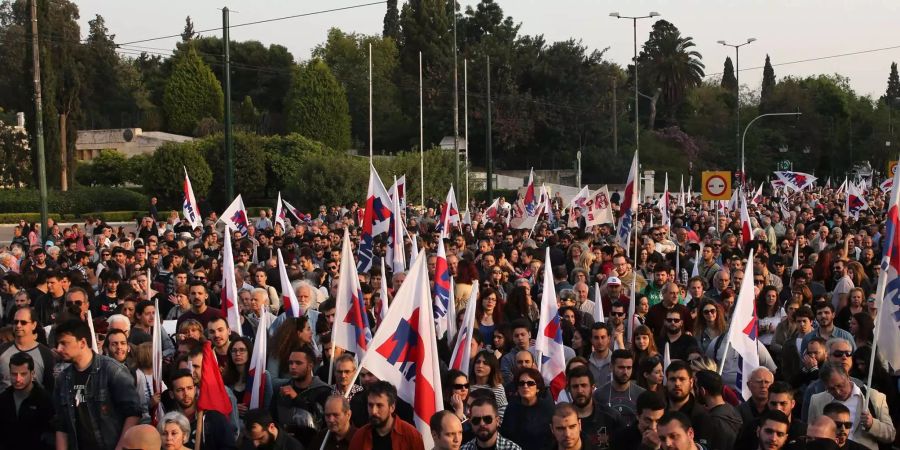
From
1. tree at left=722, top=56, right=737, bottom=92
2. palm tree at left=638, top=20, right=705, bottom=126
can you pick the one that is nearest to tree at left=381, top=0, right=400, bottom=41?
palm tree at left=638, top=20, right=705, bottom=126

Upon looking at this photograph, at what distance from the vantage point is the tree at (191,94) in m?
74.6

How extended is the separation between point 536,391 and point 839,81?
96.8m

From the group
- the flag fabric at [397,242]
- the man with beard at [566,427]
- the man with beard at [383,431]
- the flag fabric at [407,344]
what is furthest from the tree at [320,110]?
the man with beard at [566,427]

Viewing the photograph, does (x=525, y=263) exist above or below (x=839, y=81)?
below

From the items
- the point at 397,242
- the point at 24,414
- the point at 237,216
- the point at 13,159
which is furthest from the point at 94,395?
the point at 13,159

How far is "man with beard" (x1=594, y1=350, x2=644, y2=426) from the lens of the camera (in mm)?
7508

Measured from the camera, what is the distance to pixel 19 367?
7148 millimetres

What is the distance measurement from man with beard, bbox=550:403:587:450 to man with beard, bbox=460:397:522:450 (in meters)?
0.22

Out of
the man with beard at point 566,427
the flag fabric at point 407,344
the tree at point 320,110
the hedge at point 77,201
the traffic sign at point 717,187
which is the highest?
the tree at point 320,110

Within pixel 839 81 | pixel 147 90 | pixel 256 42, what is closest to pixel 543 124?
pixel 256 42

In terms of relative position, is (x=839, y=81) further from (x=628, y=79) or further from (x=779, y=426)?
(x=779, y=426)

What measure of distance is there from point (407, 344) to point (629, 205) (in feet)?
28.3

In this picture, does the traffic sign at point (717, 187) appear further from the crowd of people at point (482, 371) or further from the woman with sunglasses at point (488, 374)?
the woman with sunglasses at point (488, 374)

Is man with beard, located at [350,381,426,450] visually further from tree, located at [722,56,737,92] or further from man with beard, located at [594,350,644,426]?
tree, located at [722,56,737,92]
